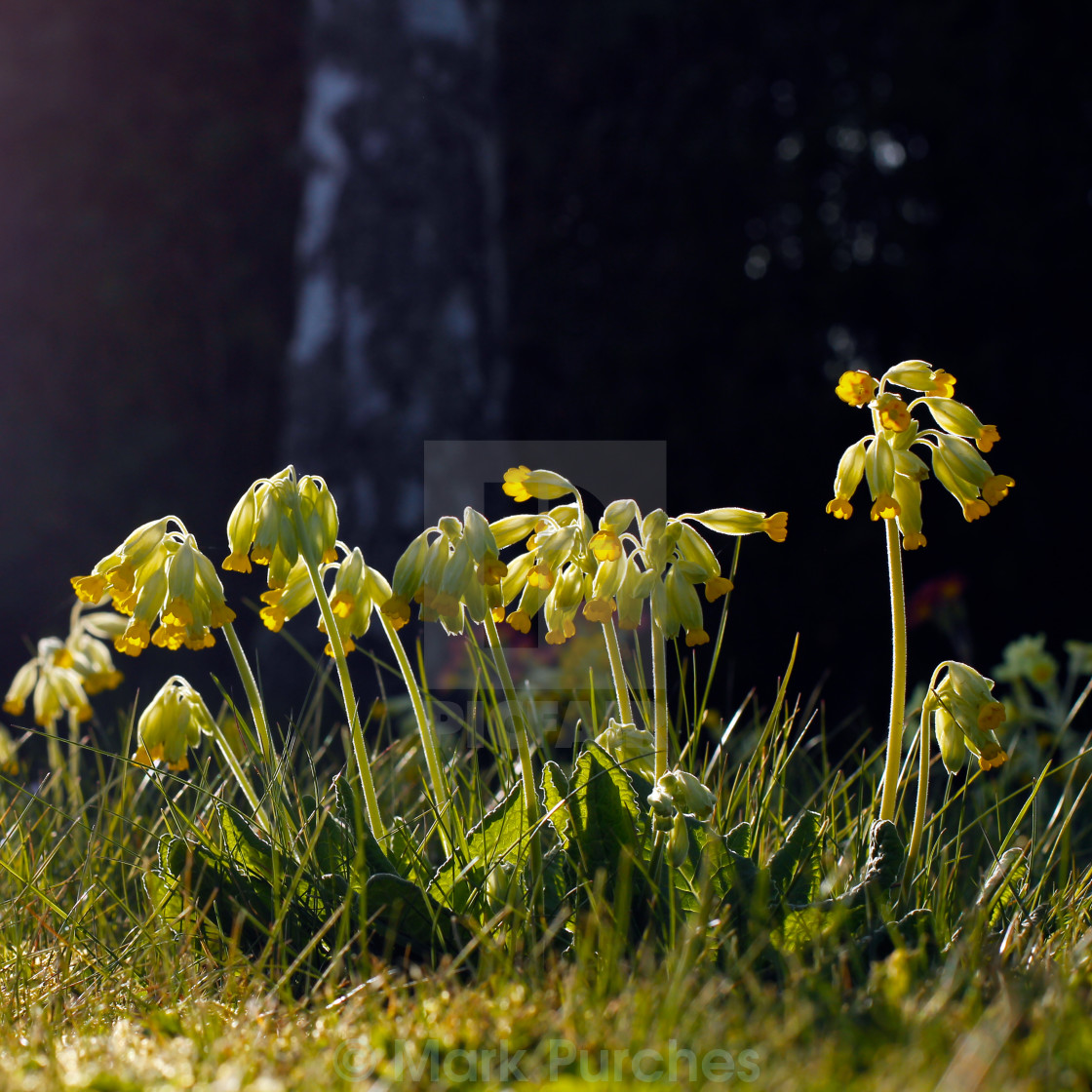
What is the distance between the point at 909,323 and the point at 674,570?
2.61 m

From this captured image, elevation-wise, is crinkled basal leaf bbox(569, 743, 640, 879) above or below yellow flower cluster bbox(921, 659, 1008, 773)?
below

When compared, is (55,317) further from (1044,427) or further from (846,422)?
(1044,427)

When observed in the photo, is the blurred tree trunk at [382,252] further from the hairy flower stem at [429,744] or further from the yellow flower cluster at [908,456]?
the yellow flower cluster at [908,456]

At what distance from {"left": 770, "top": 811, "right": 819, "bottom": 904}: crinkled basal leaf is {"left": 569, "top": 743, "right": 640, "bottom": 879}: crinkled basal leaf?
0.75ft

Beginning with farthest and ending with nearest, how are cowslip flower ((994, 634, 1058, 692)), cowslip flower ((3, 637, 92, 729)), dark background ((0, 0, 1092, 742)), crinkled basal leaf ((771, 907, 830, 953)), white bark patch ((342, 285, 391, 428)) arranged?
white bark patch ((342, 285, 391, 428)) → dark background ((0, 0, 1092, 742)) → cowslip flower ((994, 634, 1058, 692)) → cowslip flower ((3, 637, 92, 729)) → crinkled basal leaf ((771, 907, 830, 953))

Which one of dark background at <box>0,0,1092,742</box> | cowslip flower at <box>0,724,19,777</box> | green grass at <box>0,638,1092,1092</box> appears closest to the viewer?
green grass at <box>0,638,1092,1092</box>

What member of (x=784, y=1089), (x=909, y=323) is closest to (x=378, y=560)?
(x=909, y=323)

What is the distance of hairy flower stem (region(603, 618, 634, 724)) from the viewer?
4.60 feet

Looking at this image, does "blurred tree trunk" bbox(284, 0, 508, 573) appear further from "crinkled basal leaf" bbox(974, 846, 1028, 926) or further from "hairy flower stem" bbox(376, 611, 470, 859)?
"crinkled basal leaf" bbox(974, 846, 1028, 926)

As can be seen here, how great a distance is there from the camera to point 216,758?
7.18 ft

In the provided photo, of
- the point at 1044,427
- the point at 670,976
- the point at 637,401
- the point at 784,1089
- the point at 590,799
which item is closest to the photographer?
the point at 784,1089

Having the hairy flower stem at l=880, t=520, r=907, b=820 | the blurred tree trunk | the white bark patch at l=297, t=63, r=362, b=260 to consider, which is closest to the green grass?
the hairy flower stem at l=880, t=520, r=907, b=820

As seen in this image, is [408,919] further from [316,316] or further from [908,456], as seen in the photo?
[316,316]

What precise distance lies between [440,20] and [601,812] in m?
3.53
